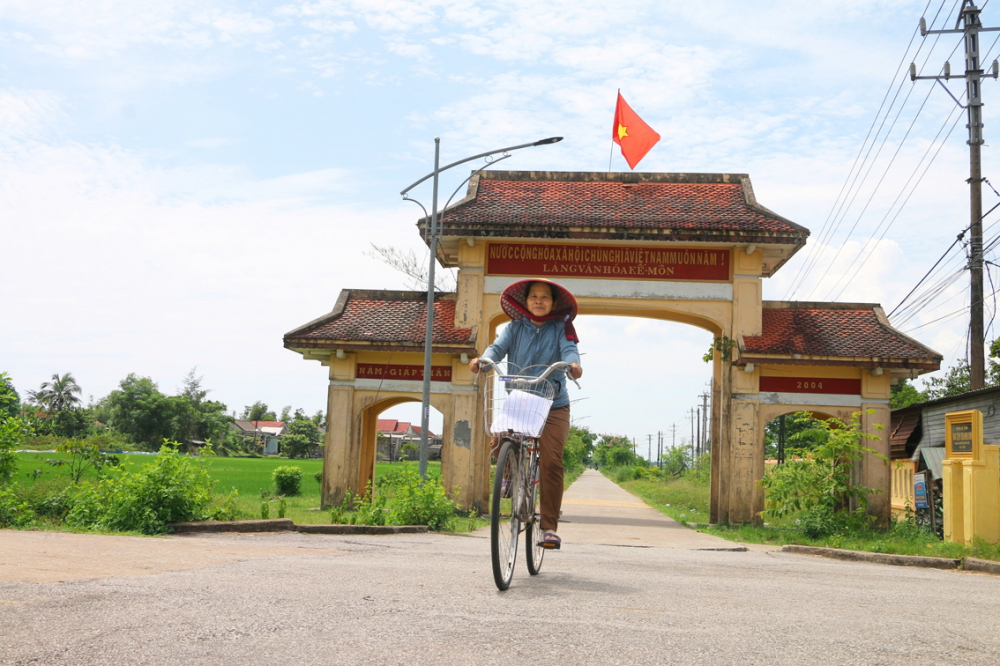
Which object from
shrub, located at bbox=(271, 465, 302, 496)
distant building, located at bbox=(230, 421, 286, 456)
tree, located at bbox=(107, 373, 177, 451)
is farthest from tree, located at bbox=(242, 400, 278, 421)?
shrub, located at bbox=(271, 465, 302, 496)

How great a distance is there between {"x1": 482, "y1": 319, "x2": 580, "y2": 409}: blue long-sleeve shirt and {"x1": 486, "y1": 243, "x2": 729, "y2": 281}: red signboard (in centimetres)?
1234

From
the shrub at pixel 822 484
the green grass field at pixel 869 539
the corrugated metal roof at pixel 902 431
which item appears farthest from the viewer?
the corrugated metal roof at pixel 902 431

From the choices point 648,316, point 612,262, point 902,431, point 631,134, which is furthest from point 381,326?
point 902,431

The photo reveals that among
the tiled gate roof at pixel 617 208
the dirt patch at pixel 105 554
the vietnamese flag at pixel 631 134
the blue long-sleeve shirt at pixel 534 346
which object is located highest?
the vietnamese flag at pixel 631 134

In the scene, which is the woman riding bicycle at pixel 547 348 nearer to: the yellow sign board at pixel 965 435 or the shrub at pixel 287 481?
the yellow sign board at pixel 965 435

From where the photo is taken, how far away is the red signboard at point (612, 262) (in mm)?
18734

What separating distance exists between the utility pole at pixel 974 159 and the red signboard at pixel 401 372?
499 inches

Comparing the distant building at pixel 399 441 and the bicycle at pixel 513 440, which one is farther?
the distant building at pixel 399 441

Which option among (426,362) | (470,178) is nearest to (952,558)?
(426,362)

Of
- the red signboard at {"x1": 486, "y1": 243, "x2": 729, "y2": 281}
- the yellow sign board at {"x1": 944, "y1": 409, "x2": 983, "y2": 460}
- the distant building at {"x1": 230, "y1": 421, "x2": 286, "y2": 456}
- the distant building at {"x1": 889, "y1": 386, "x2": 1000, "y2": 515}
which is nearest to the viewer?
the yellow sign board at {"x1": 944, "y1": 409, "x2": 983, "y2": 460}

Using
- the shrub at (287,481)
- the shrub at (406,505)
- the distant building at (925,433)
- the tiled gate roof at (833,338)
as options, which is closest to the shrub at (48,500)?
the shrub at (406,505)

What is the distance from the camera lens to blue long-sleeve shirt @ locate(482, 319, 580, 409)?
644cm

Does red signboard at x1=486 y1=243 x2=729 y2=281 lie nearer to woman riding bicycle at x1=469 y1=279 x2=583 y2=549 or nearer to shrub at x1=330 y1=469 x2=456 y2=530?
shrub at x1=330 y1=469 x2=456 y2=530

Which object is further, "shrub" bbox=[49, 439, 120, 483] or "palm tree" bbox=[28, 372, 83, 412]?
"palm tree" bbox=[28, 372, 83, 412]
